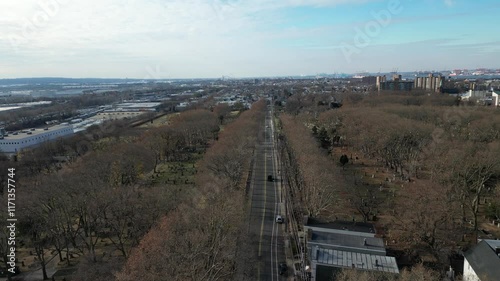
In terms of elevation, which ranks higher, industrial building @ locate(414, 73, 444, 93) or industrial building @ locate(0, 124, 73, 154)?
industrial building @ locate(414, 73, 444, 93)

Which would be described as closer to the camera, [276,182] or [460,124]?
[276,182]

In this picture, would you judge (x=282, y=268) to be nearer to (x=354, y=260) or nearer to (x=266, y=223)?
(x=354, y=260)

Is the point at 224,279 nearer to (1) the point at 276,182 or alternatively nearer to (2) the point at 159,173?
(1) the point at 276,182

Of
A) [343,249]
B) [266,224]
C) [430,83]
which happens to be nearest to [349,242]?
[343,249]

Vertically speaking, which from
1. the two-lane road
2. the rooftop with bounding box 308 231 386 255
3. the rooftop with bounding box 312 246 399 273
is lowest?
the two-lane road

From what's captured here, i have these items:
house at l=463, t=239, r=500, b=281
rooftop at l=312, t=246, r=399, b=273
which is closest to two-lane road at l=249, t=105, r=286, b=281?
rooftop at l=312, t=246, r=399, b=273

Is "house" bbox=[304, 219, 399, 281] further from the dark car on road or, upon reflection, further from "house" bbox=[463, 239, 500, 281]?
"house" bbox=[463, 239, 500, 281]

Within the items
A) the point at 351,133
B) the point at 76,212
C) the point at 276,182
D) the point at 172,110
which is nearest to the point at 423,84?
the point at 172,110
